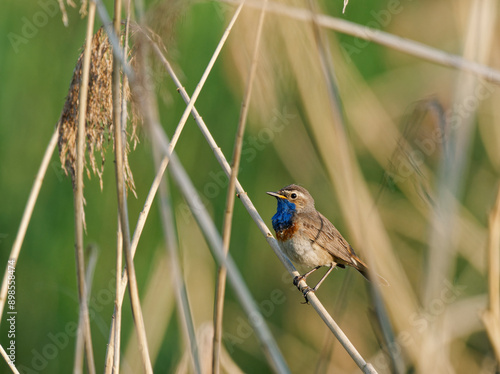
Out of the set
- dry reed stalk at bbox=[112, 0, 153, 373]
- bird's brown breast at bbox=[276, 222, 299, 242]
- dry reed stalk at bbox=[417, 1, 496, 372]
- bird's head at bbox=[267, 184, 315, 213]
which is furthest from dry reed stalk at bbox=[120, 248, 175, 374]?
dry reed stalk at bbox=[417, 1, 496, 372]

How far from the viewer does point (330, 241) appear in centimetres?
349

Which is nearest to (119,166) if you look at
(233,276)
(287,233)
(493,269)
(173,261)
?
(173,261)

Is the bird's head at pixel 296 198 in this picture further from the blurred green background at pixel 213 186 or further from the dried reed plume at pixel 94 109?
the dried reed plume at pixel 94 109

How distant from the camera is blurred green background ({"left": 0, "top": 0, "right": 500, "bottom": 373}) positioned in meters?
3.80

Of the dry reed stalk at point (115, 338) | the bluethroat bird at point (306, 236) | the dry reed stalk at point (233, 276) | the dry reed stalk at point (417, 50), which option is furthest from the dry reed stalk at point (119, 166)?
the bluethroat bird at point (306, 236)

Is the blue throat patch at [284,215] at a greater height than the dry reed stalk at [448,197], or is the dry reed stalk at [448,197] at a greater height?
the dry reed stalk at [448,197]

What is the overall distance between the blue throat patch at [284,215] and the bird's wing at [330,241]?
0.10 metres

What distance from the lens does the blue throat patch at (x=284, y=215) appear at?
348 centimetres

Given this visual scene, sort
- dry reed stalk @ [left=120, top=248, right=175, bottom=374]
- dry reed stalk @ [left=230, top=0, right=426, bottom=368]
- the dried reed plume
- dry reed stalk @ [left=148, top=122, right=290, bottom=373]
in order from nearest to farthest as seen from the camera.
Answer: dry reed stalk @ [left=148, top=122, right=290, bottom=373], the dried reed plume, dry reed stalk @ [left=230, top=0, right=426, bottom=368], dry reed stalk @ [left=120, top=248, right=175, bottom=374]

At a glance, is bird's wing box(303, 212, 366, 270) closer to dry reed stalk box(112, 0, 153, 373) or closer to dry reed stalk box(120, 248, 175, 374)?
dry reed stalk box(120, 248, 175, 374)

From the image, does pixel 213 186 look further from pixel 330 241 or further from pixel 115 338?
pixel 115 338

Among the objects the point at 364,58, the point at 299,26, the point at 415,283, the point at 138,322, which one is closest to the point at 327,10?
the point at 364,58

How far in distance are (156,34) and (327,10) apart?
2561 mm

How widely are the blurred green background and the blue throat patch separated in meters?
0.34
